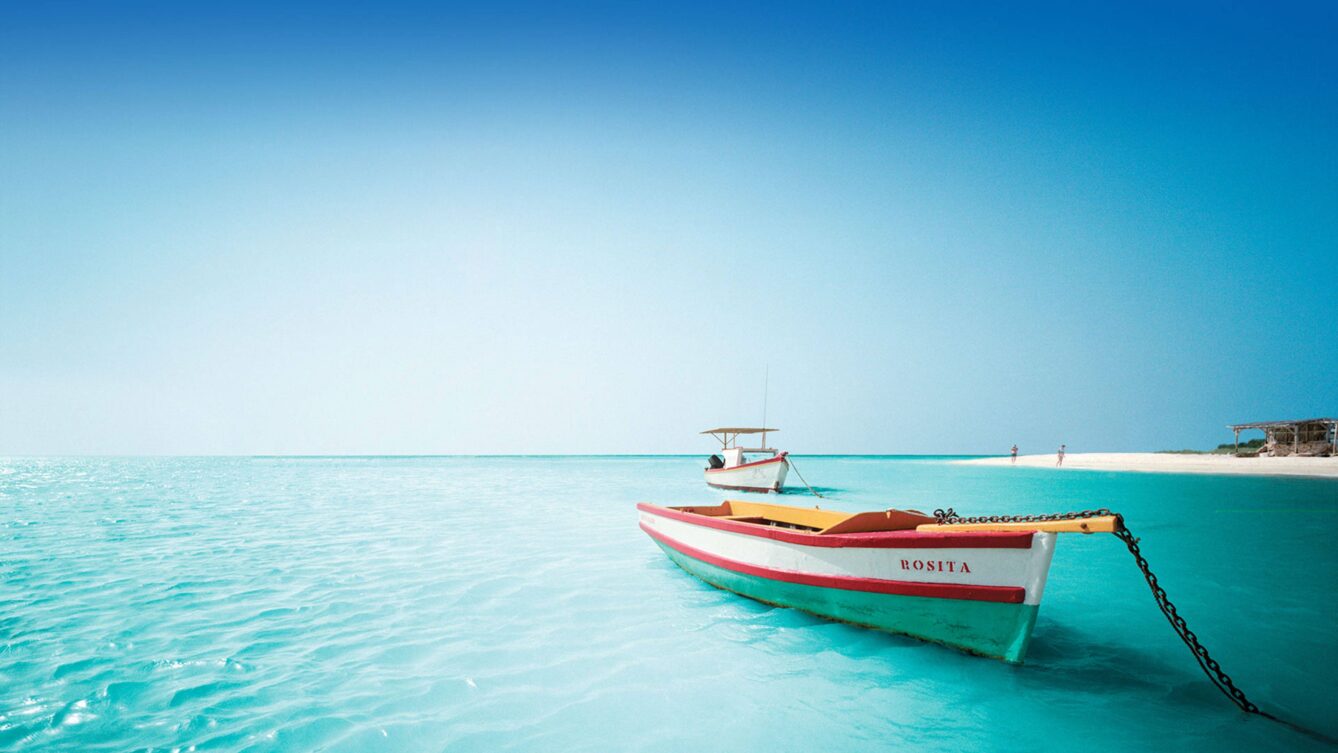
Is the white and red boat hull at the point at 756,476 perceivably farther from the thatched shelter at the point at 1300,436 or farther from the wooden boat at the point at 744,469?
the thatched shelter at the point at 1300,436

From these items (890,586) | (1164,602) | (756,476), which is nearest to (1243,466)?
(756,476)

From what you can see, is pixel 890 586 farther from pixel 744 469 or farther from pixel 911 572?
pixel 744 469

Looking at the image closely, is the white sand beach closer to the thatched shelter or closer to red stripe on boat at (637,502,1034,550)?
the thatched shelter

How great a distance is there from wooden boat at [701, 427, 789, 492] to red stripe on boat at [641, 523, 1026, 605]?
→ 59.5ft

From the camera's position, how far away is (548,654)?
682cm

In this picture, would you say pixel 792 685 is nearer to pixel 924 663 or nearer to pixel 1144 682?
pixel 924 663

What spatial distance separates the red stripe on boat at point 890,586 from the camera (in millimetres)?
5824

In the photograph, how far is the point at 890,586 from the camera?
662cm

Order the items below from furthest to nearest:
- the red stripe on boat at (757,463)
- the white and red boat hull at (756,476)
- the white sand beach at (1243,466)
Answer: the white sand beach at (1243,466)
the white and red boat hull at (756,476)
the red stripe on boat at (757,463)

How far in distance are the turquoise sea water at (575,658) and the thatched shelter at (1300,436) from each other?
46110 millimetres

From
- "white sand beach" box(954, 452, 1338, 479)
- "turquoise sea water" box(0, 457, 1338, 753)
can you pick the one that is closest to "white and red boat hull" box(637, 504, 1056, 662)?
"turquoise sea water" box(0, 457, 1338, 753)

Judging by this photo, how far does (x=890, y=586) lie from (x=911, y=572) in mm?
393

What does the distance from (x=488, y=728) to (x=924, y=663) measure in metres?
4.83

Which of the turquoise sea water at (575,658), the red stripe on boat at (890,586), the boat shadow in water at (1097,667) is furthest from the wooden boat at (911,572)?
the boat shadow in water at (1097,667)
